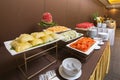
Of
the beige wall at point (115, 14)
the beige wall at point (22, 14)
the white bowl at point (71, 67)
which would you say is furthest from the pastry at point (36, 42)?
the beige wall at point (115, 14)

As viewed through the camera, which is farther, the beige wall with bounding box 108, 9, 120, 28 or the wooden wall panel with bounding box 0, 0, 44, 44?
the beige wall with bounding box 108, 9, 120, 28

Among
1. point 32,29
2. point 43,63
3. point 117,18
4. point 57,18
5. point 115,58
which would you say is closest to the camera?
point 43,63

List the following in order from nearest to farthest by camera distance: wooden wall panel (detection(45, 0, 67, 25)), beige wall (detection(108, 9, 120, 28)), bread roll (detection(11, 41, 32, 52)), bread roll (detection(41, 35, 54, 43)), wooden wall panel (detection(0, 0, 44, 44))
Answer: bread roll (detection(11, 41, 32, 52)), bread roll (detection(41, 35, 54, 43)), wooden wall panel (detection(0, 0, 44, 44)), wooden wall panel (detection(45, 0, 67, 25)), beige wall (detection(108, 9, 120, 28))

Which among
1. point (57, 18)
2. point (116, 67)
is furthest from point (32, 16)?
point (116, 67)

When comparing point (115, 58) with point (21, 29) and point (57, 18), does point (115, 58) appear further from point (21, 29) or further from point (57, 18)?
point (21, 29)

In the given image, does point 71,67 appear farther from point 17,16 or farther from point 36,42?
point 17,16

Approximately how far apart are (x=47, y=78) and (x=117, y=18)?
8.49 m

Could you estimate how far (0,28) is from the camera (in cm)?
97

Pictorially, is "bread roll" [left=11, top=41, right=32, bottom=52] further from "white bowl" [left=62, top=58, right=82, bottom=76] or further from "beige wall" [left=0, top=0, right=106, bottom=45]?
"beige wall" [left=0, top=0, right=106, bottom=45]

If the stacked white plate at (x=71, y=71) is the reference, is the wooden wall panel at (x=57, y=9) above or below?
above

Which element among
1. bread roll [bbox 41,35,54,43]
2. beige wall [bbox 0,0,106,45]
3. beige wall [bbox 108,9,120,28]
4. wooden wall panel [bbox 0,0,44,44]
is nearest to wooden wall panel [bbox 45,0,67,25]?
beige wall [bbox 0,0,106,45]

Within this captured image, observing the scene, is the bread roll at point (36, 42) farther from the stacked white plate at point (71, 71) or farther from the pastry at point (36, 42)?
the stacked white plate at point (71, 71)

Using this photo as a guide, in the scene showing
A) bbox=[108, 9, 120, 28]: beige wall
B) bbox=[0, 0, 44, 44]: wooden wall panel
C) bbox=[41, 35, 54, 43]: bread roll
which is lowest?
bbox=[41, 35, 54, 43]: bread roll

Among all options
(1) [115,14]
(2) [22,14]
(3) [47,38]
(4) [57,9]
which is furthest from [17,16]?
(1) [115,14]
